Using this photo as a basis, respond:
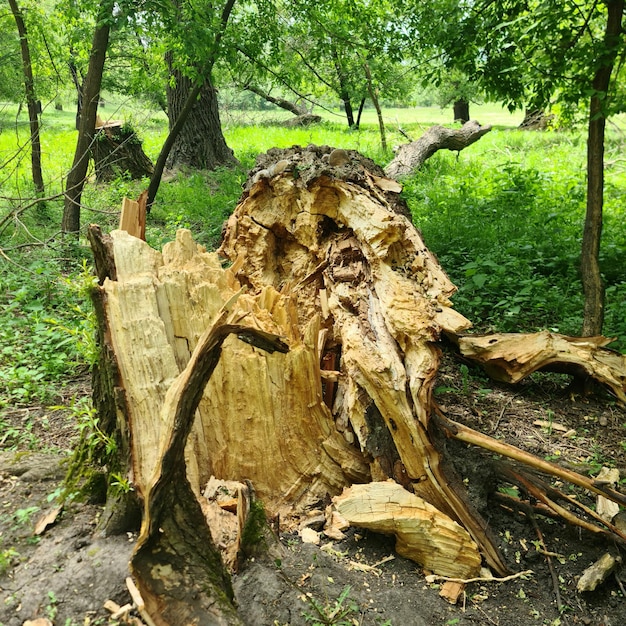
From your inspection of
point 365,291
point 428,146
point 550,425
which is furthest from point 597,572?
point 428,146

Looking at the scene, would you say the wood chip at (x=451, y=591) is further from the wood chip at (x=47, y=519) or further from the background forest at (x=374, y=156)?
the background forest at (x=374, y=156)

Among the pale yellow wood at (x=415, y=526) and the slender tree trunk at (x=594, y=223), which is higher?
the slender tree trunk at (x=594, y=223)

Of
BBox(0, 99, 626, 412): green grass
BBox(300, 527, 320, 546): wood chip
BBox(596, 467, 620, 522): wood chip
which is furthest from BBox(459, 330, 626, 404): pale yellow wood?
BBox(300, 527, 320, 546): wood chip

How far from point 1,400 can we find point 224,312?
98.8 inches

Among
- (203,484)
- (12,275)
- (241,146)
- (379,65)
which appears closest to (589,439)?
(203,484)

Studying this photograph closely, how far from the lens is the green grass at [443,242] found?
4.33 metres

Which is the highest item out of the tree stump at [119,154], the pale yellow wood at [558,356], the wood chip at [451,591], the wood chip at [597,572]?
the tree stump at [119,154]

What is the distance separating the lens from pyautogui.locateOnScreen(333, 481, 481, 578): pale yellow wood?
235 centimetres

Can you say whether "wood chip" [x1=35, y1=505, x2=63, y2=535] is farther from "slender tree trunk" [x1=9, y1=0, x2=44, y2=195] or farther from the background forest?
"slender tree trunk" [x1=9, y1=0, x2=44, y2=195]

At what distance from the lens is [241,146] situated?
12.3 meters

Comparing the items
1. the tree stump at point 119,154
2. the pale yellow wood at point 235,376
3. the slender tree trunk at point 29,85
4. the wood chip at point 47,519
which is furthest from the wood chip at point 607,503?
the tree stump at point 119,154

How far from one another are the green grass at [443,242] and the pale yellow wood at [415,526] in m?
1.47

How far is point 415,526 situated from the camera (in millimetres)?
2346

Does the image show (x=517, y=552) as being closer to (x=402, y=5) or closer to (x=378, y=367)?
(x=378, y=367)
